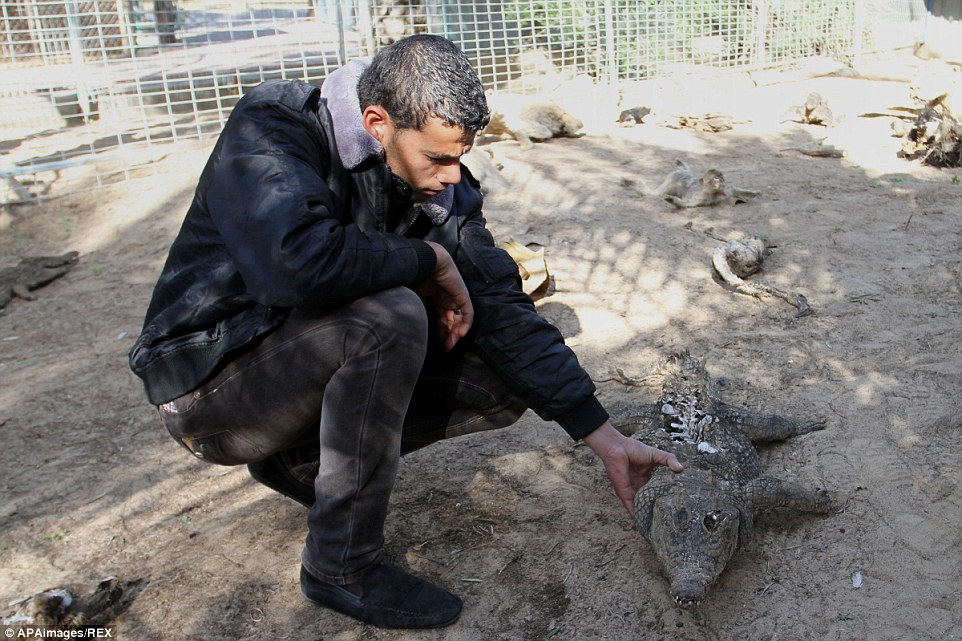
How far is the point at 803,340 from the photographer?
149 inches

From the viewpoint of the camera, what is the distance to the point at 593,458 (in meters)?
3.12

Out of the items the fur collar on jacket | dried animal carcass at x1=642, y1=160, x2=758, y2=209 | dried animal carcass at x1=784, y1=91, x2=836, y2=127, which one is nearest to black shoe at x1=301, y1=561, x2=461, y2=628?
the fur collar on jacket

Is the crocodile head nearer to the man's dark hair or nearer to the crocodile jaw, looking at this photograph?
the crocodile jaw

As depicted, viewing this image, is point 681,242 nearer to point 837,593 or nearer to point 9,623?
point 837,593

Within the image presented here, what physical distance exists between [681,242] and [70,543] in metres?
3.64

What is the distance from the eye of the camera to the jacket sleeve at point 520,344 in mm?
2336

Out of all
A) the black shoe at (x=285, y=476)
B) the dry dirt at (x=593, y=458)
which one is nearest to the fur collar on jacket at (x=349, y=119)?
the black shoe at (x=285, y=476)

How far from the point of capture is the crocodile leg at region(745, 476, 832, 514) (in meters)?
2.64

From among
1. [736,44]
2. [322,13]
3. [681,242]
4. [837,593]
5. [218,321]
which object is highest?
[322,13]

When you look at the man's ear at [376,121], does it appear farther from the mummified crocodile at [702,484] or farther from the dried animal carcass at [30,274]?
the dried animal carcass at [30,274]

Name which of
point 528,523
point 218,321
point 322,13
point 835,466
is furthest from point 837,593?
point 322,13

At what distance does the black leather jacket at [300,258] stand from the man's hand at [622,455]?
0.05 metres

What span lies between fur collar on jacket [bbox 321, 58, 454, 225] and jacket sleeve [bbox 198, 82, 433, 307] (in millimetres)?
70

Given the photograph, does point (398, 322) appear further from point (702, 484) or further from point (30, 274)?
point (30, 274)
